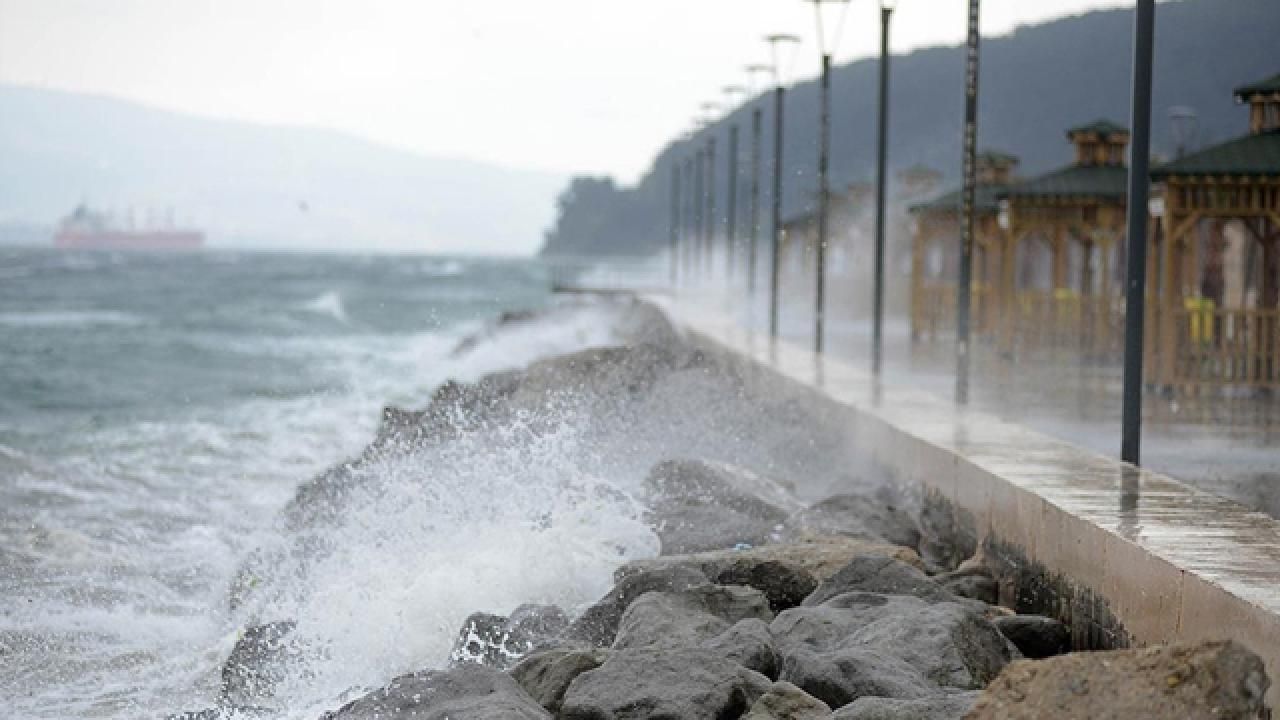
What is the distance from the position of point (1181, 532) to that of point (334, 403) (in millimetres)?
27342

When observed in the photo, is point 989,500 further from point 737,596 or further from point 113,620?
point 113,620

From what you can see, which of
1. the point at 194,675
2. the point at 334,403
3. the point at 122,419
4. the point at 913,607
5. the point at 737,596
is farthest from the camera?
the point at 334,403

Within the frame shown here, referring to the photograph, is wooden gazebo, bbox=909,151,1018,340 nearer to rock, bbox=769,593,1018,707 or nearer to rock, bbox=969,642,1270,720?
rock, bbox=769,593,1018,707

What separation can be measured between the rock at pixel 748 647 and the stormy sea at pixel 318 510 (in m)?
2.15

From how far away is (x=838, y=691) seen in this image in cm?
775

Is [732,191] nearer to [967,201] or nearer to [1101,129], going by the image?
[1101,129]

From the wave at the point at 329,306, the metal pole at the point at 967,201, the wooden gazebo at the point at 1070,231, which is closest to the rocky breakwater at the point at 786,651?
the metal pole at the point at 967,201

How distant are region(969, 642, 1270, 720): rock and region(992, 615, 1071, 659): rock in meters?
2.83

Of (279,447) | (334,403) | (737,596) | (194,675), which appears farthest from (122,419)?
(737,596)

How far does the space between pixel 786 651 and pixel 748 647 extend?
22 centimetres

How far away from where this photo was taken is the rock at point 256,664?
392 inches

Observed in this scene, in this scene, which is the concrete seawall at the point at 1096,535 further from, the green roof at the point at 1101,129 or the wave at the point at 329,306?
the wave at the point at 329,306

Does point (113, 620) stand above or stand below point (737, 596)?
below

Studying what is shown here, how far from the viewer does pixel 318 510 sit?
17094 mm
